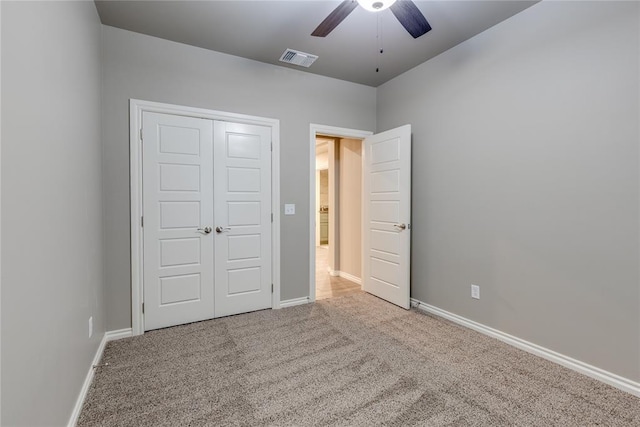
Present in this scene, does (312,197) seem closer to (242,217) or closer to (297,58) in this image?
(242,217)

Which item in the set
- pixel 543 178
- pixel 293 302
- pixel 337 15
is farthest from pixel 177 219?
pixel 543 178

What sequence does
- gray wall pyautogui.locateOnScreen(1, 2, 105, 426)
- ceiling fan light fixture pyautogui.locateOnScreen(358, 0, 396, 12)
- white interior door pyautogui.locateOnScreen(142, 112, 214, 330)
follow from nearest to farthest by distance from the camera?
1. gray wall pyautogui.locateOnScreen(1, 2, 105, 426)
2. ceiling fan light fixture pyautogui.locateOnScreen(358, 0, 396, 12)
3. white interior door pyautogui.locateOnScreen(142, 112, 214, 330)

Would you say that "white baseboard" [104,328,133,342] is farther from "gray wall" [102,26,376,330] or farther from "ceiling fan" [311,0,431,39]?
"ceiling fan" [311,0,431,39]

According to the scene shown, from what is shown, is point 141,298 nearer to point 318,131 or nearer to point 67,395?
point 67,395

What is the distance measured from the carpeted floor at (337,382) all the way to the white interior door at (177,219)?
24 cm

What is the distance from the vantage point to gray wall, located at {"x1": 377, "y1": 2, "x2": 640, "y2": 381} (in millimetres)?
2012

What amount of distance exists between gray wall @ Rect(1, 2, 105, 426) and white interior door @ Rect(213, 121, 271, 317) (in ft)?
3.83

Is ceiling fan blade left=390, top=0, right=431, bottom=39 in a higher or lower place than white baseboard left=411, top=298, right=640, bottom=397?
higher

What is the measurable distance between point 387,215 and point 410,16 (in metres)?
2.15

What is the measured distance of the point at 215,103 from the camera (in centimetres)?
314

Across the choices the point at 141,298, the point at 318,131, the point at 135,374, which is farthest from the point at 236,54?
the point at 135,374

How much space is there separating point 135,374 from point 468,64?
12.6 ft

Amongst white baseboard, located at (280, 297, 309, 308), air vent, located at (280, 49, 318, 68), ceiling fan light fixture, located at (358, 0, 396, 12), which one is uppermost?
air vent, located at (280, 49, 318, 68)

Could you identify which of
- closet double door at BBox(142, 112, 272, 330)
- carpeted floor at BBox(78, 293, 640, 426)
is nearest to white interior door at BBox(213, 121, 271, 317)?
closet double door at BBox(142, 112, 272, 330)
